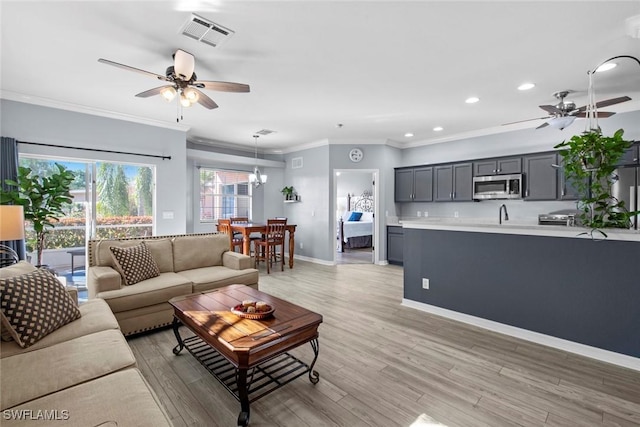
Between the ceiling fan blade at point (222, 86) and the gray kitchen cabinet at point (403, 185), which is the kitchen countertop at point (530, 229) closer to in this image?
the ceiling fan blade at point (222, 86)

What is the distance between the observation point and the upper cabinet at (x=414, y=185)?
6266 mm

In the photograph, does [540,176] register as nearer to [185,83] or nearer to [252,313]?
[252,313]

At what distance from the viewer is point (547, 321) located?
9.33 ft

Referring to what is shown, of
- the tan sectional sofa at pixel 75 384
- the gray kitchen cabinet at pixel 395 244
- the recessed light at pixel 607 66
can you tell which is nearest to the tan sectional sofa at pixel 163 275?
the tan sectional sofa at pixel 75 384

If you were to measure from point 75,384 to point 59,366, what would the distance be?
219 millimetres

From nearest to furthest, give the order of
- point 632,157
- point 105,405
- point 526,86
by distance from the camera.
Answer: point 105,405 < point 526,86 < point 632,157

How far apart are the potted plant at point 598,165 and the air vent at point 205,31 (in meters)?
2.94

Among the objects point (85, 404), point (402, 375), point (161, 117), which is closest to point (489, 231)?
point (402, 375)

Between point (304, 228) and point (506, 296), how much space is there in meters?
4.72

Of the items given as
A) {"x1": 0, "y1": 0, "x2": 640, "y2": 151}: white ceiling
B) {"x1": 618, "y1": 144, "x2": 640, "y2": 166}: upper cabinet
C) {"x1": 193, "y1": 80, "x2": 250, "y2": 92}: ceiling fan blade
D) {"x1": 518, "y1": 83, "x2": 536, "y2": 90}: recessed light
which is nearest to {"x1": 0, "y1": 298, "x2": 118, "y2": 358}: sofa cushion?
{"x1": 193, "y1": 80, "x2": 250, "y2": 92}: ceiling fan blade

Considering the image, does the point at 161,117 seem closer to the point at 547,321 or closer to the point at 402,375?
the point at 402,375

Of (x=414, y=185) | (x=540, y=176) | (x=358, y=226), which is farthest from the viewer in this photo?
(x=358, y=226)

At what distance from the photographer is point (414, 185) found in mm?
6477

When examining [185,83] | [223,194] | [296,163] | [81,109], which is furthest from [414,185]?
[81,109]
